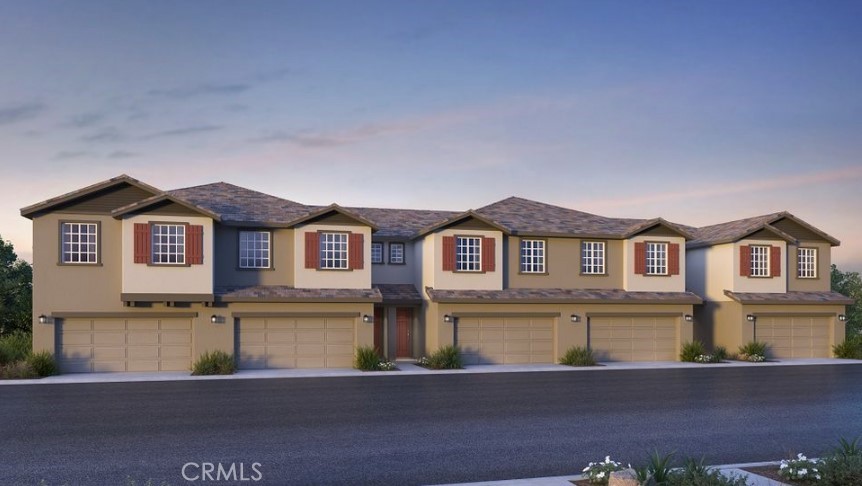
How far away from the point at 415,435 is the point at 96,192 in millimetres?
16454

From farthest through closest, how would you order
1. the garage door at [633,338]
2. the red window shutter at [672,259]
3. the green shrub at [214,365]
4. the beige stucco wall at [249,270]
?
1. the red window shutter at [672,259]
2. the garage door at [633,338]
3. the beige stucco wall at [249,270]
4. the green shrub at [214,365]

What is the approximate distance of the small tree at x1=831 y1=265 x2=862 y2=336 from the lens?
55.2m

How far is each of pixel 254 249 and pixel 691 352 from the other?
17.3m

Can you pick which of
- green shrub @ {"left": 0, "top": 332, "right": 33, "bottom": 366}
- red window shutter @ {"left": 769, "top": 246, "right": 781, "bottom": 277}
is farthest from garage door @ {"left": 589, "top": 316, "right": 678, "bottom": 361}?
green shrub @ {"left": 0, "top": 332, "right": 33, "bottom": 366}

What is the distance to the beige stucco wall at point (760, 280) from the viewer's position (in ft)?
110

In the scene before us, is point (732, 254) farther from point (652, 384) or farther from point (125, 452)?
point (125, 452)

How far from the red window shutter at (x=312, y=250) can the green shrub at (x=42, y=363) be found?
28.6ft

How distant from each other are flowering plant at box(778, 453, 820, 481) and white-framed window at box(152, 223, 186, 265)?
20.3 meters

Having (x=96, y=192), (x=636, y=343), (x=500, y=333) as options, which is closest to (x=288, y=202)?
(x=96, y=192)

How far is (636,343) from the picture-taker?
31.9 m

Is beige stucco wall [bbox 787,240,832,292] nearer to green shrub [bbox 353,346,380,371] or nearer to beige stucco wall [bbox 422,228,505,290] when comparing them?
beige stucco wall [bbox 422,228,505,290]

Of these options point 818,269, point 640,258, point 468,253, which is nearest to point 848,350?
point 818,269
